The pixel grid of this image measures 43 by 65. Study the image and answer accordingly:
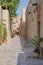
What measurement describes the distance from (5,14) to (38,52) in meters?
15.9

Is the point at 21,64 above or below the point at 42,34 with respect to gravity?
below

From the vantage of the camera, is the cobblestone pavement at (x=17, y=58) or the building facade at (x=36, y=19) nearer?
the cobblestone pavement at (x=17, y=58)

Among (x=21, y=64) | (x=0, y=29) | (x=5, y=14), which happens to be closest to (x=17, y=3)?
(x=5, y=14)

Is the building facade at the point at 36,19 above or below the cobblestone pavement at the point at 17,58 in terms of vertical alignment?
above

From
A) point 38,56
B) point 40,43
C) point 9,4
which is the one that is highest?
point 9,4

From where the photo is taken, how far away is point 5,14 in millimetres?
25156

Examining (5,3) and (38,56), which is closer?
(38,56)

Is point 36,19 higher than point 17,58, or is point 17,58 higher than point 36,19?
point 36,19

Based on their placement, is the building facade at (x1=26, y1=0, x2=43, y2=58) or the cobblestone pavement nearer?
the cobblestone pavement

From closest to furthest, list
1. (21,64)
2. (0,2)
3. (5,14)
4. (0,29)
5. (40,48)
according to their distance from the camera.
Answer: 1. (21,64)
2. (40,48)
3. (0,29)
4. (5,14)
5. (0,2)

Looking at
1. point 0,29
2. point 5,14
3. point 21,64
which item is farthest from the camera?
point 5,14

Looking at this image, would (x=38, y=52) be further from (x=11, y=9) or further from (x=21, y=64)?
(x=11, y=9)

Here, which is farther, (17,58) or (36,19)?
(36,19)

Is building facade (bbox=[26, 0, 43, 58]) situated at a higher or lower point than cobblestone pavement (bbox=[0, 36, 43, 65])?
higher
